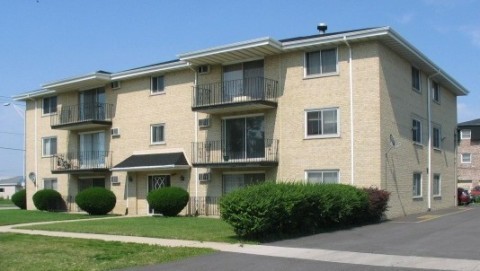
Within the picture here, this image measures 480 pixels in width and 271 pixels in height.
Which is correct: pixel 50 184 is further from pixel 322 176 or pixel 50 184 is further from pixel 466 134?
pixel 466 134

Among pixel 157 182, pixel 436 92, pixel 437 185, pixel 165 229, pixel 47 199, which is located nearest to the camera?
pixel 165 229

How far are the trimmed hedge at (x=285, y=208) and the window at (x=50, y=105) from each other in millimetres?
22233

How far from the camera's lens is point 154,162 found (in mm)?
28562

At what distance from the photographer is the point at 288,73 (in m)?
25.0

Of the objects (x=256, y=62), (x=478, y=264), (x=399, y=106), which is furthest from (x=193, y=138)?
(x=478, y=264)

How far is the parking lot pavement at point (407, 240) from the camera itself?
13.6 metres

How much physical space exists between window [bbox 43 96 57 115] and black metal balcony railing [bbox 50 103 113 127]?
0.68 meters

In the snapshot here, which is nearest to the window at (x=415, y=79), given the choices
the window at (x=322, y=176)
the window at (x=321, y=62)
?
the window at (x=321, y=62)

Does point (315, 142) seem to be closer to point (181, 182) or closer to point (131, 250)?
point (181, 182)

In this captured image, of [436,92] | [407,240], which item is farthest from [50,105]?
[407,240]

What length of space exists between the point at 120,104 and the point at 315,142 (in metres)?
12.4

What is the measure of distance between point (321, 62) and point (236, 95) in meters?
4.25

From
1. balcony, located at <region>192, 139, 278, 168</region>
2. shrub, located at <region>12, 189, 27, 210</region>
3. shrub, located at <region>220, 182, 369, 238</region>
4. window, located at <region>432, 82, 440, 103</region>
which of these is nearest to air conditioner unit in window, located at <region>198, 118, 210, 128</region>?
balcony, located at <region>192, 139, 278, 168</region>

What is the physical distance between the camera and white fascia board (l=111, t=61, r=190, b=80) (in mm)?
28375
